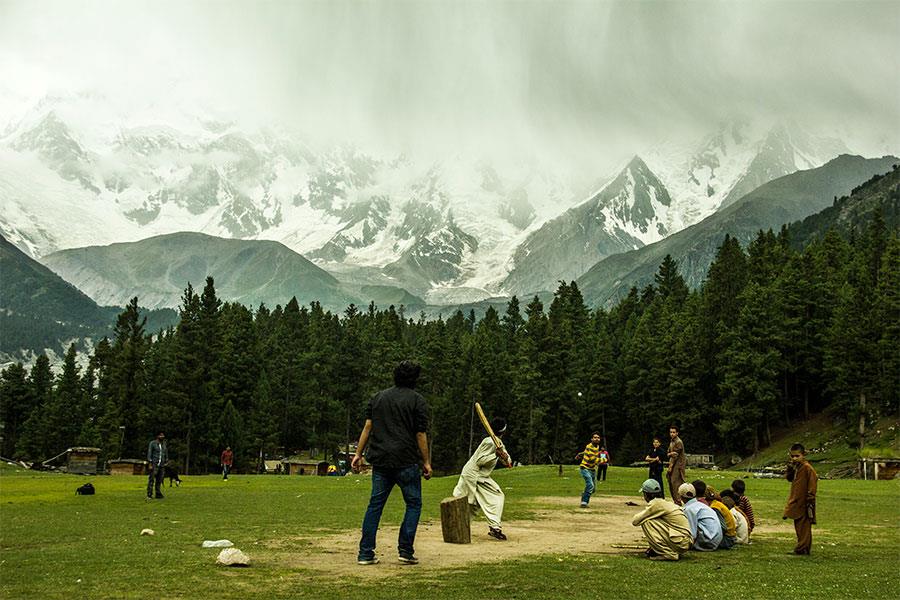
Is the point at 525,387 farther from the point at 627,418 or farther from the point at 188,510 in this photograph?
the point at 188,510

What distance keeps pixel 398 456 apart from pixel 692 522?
6586 millimetres

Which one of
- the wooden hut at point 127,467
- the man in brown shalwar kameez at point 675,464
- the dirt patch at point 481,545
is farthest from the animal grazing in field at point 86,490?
the wooden hut at point 127,467

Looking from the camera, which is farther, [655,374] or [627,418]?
[627,418]

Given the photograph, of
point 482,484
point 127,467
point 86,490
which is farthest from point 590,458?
point 127,467

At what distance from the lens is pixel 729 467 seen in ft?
267

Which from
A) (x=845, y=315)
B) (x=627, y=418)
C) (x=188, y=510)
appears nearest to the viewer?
(x=188, y=510)

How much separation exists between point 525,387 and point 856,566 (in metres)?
85.9

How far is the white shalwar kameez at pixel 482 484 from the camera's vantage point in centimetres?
1766

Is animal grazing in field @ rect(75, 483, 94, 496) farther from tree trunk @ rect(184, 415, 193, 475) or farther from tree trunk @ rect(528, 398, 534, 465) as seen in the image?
tree trunk @ rect(528, 398, 534, 465)

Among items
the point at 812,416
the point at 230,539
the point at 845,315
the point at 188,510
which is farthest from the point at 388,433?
the point at 812,416

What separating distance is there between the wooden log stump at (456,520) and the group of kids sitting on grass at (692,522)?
338 cm

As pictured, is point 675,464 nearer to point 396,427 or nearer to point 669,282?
point 396,427

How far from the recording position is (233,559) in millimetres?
12812

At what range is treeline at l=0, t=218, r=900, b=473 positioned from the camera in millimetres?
83625
